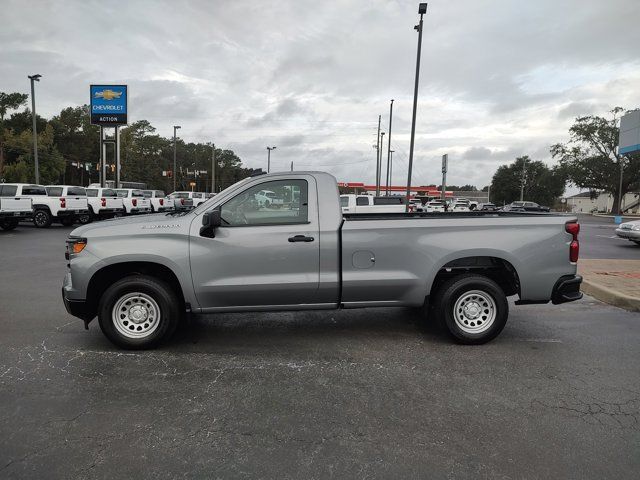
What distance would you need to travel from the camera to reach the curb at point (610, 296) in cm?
681

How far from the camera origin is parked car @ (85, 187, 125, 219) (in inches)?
912

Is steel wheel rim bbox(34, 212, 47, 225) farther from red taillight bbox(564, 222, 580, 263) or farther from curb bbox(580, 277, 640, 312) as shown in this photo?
red taillight bbox(564, 222, 580, 263)

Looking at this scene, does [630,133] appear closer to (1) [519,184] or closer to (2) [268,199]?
(2) [268,199]

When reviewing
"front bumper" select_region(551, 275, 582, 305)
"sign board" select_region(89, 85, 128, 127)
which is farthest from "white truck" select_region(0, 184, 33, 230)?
"front bumper" select_region(551, 275, 582, 305)

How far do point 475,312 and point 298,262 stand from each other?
2083 millimetres

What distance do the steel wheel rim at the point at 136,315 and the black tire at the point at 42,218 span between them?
1893 centimetres

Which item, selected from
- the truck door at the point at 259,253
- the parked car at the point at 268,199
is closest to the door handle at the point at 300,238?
the truck door at the point at 259,253

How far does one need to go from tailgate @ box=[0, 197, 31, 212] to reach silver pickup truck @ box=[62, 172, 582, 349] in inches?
660

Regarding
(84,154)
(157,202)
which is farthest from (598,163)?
(84,154)

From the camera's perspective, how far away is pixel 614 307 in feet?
22.9

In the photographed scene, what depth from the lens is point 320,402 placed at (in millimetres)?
3666

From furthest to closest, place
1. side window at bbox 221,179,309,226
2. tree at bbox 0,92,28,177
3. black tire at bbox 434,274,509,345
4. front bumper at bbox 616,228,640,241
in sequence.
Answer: tree at bbox 0,92,28,177, front bumper at bbox 616,228,640,241, black tire at bbox 434,274,509,345, side window at bbox 221,179,309,226

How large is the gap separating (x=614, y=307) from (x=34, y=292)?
931 centimetres

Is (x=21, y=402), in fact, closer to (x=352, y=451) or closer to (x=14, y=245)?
(x=352, y=451)
